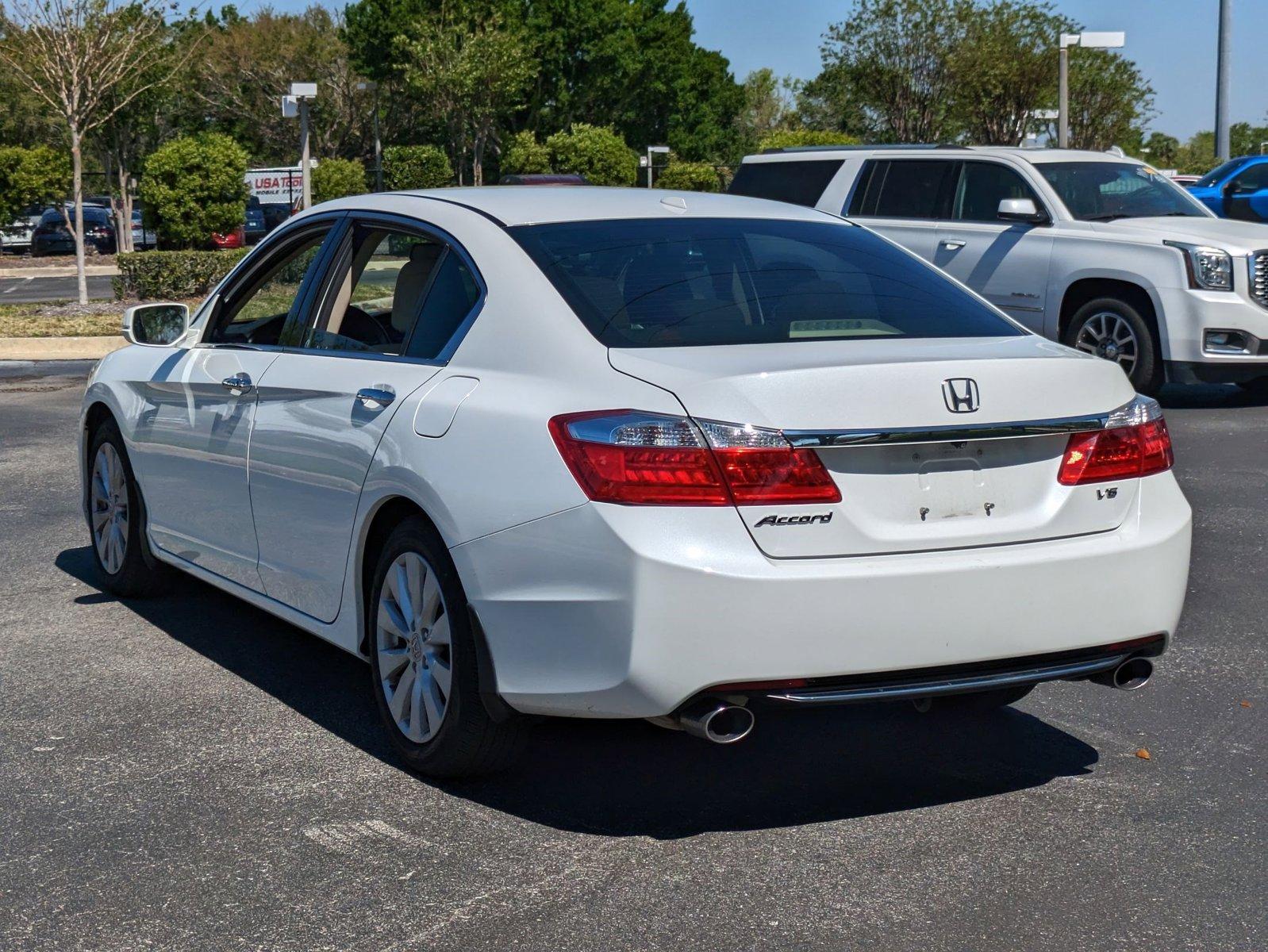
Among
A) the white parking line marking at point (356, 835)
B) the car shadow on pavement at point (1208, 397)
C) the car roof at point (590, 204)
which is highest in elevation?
the car roof at point (590, 204)

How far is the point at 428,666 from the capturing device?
4.61m

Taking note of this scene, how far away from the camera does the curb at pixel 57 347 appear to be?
1850 centimetres

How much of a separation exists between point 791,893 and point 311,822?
1.27 metres

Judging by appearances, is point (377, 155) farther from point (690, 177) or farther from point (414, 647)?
point (414, 647)

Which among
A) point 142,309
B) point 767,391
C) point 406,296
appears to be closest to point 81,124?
point 142,309

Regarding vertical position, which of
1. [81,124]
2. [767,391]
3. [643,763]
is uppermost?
[81,124]

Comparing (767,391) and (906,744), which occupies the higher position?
(767,391)

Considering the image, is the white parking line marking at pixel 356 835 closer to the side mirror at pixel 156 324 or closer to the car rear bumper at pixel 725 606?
the car rear bumper at pixel 725 606

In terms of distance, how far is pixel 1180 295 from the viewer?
500 inches

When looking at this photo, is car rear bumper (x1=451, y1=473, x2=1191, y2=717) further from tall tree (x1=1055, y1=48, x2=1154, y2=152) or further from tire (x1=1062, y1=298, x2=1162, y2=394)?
tall tree (x1=1055, y1=48, x2=1154, y2=152)

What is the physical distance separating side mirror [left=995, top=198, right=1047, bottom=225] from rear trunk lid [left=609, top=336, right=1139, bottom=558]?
29.7 ft

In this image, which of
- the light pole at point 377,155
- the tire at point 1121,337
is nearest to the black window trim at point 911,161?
the tire at point 1121,337

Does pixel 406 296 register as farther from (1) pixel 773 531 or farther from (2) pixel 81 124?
(2) pixel 81 124

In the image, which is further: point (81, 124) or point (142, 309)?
point (81, 124)
